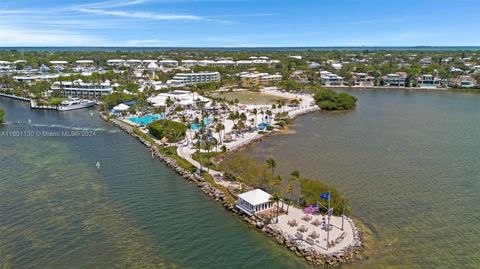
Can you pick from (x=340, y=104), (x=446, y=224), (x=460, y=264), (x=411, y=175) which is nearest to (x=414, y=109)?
(x=340, y=104)

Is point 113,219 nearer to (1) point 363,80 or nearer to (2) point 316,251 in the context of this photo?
(2) point 316,251

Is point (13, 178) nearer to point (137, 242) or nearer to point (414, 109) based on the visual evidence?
point (137, 242)

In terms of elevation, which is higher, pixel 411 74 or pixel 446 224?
pixel 411 74

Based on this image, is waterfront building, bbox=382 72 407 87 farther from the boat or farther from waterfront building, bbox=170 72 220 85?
the boat

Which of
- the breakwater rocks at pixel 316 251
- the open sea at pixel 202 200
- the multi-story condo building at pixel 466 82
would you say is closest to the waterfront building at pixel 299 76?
the multi-story condo building at pixel 466 82

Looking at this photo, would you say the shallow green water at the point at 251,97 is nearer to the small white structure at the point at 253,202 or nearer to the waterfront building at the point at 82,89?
the waterfront building at the point at 82,89

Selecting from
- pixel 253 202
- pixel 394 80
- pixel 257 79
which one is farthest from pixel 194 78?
pixel 253 202
